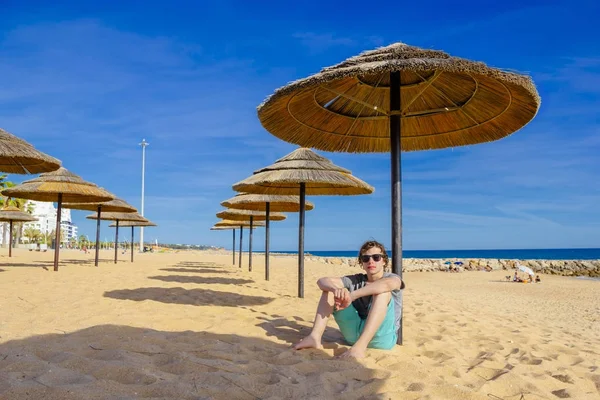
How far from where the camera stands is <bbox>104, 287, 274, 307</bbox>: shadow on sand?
5.87 metres

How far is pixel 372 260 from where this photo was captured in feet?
11.5

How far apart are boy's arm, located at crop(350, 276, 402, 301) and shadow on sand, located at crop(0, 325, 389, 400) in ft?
1.57

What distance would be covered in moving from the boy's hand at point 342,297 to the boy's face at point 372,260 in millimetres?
352

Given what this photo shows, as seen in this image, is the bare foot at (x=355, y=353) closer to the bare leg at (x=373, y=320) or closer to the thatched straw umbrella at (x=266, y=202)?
the bare leg at (x=373, y=320)

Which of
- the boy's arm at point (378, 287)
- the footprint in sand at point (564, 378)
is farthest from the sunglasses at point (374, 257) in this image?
the footprint in sand at point (564, 378)

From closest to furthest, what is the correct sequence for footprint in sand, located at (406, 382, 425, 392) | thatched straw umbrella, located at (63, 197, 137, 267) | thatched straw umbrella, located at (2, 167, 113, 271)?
footprint in sand, located at (406, 382, 425, 392) < thatched straw umbrella, located at (2, 167, 113, 271) < thatched straw umbrella, located at (63, 197, 137, 267)

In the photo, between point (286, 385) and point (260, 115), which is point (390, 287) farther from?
point (260, 115)

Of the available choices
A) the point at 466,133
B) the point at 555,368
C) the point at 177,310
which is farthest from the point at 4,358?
the point at 466,133

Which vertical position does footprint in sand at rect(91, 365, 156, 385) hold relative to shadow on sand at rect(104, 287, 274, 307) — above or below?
above

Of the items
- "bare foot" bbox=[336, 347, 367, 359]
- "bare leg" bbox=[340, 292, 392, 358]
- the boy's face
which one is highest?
the boy's face

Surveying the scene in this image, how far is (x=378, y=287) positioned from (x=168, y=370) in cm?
152

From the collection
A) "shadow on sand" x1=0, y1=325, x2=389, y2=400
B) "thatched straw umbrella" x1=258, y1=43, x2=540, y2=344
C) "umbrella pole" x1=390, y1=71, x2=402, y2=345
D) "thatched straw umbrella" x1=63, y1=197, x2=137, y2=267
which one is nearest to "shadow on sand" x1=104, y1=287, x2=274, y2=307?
"shadow on sand" x1=0, y1=325, x2=389, y2=400

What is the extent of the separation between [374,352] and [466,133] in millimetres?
2747

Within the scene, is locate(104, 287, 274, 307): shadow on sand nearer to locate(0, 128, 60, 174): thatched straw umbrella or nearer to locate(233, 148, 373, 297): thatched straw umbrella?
locate(233, 148, 373, 297): thatched straw umbrella
